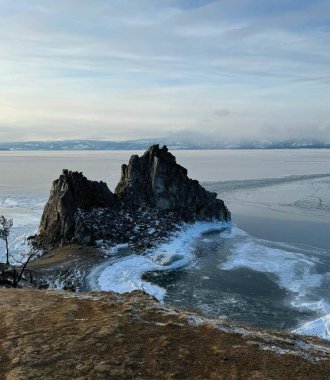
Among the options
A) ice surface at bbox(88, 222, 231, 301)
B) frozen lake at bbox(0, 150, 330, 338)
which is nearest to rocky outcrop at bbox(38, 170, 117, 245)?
frozen lake at bbox(0, 150, 330, 338)

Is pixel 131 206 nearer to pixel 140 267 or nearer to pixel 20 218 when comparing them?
pixel 20 218

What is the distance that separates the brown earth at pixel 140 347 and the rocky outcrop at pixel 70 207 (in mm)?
37183

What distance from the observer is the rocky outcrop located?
5731 centimetres

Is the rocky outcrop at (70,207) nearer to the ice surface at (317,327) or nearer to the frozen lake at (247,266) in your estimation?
the frozen lake at (247,266)

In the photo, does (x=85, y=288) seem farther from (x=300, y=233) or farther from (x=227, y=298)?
(x=300, y=233)

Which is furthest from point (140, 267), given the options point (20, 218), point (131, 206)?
point (20, 218)

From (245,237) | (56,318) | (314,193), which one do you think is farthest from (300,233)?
(56,318)

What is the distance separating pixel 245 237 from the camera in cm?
6181

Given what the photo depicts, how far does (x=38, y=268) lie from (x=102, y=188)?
21212 mm

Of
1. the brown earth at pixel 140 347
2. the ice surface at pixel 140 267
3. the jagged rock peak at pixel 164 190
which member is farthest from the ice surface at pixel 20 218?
the brown earth at pixel 140 347

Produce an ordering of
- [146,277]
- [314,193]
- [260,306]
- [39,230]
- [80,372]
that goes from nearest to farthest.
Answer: [80,372] < [260,306] < [146,277] < [39,230] < [314,193]

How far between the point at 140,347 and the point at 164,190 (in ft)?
185

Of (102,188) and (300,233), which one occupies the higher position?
(102,188)

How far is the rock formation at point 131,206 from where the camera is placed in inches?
2285
